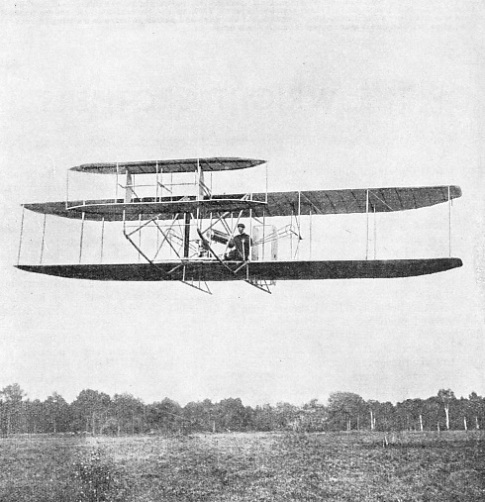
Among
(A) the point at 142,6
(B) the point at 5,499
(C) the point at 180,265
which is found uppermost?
(A) the point at 142,6

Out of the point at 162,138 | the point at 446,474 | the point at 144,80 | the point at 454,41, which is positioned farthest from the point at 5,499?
the point at 454,41

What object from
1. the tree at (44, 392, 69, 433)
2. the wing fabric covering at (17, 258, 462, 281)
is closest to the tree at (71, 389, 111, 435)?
the tree at (44, 392, 69, 433)

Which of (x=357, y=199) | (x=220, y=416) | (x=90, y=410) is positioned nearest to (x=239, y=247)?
(x=357, y=199)

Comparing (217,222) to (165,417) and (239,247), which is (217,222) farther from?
(165,417)

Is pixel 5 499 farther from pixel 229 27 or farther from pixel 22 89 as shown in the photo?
pixel 229 27

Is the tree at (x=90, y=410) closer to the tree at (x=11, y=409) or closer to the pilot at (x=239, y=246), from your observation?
the tree at (x=11, y=409)

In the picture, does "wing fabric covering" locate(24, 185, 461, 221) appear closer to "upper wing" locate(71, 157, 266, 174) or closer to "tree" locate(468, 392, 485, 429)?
"upper wing" locate(71, 157, 266, 174)
